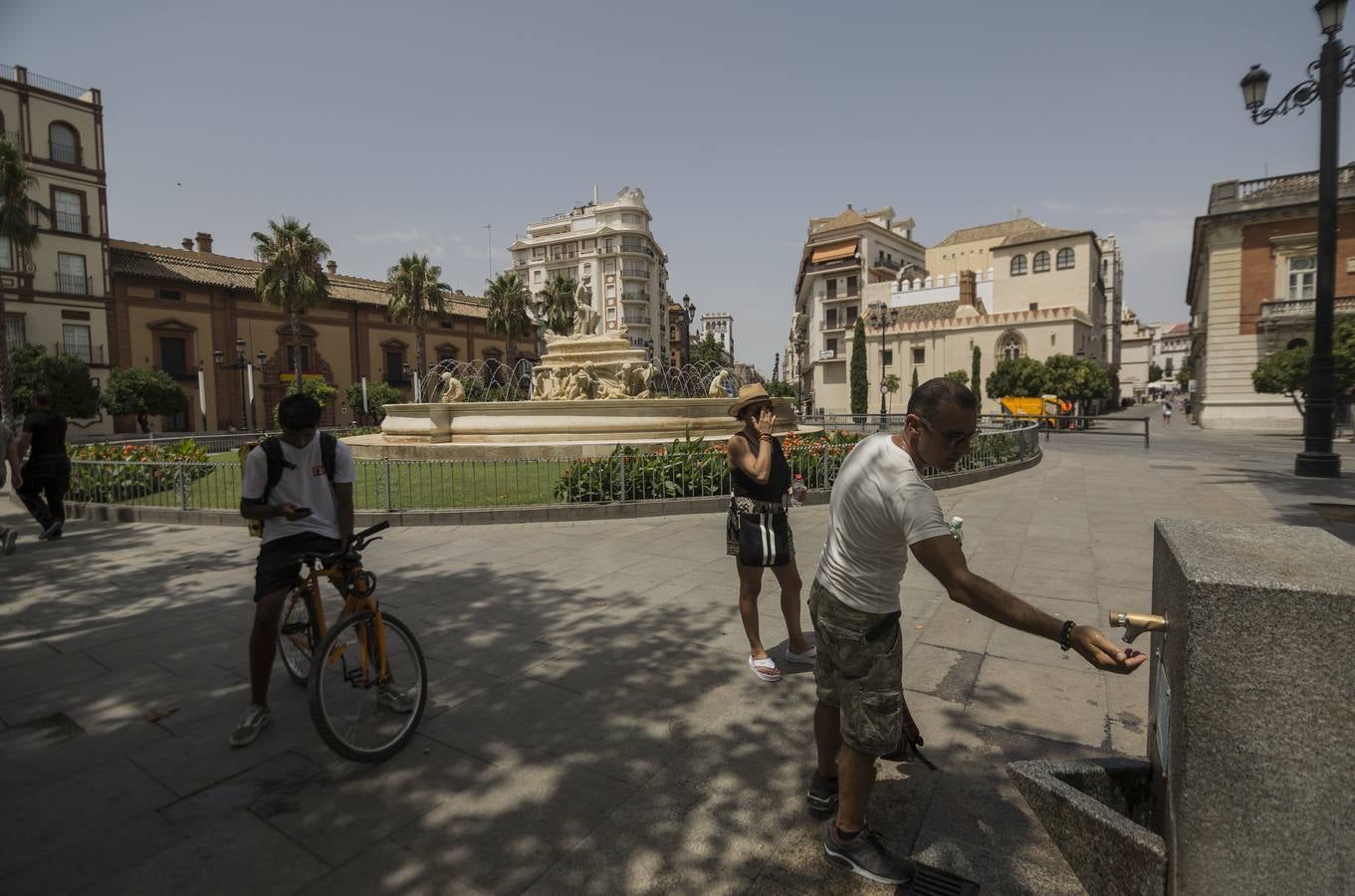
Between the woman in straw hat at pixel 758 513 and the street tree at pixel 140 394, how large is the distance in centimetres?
4093

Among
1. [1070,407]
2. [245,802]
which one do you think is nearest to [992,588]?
[245,802]

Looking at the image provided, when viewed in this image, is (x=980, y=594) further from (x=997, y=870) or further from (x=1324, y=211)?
(x=1324, y=211)

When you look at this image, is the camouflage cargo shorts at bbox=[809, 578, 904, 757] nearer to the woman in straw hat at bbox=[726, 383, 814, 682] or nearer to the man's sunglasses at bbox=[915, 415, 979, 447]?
the man's sunglasses at bbox=[915, 415, 979, 447]

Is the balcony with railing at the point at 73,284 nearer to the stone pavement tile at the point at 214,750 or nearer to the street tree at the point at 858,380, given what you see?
the stone pavement tile at the point at 214,750

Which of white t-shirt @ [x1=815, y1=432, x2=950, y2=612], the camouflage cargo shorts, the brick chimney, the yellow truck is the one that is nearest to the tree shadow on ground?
the camouflage cargo shorts

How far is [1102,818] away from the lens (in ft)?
6.70

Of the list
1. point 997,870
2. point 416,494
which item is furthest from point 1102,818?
point 416,494

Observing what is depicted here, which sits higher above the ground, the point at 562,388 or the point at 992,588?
the point at 562,388

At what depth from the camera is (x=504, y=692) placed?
4145 millimetres

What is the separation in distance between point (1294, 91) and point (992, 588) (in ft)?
52.2

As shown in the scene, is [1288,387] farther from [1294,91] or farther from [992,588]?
[992,588]

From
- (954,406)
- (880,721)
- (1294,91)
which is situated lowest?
(880,721)

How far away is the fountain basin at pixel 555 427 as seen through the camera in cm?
1658

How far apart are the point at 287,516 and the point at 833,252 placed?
70.1 metres
